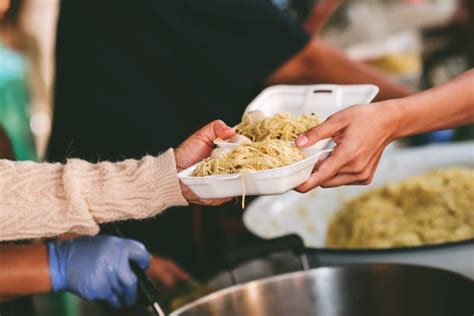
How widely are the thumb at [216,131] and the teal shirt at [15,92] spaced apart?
2.39 m

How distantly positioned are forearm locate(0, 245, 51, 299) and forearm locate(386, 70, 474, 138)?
2.86 feet

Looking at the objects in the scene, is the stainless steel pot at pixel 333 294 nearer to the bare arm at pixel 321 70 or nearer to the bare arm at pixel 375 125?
the bare arm at pixel 375 125

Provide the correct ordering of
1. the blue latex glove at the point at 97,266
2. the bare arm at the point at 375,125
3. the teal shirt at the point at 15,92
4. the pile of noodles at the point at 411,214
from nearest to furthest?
the bare arm at the point at 375,125
the blue latex glove at the point at 97,266
the pile of noodles at the point at 411,214
the teal shirt at the point at 15,92

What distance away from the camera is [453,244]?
154cm

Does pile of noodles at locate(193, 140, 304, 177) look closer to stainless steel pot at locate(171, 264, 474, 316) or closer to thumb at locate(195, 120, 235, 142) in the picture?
thumb at locate(195, 120, 235, 142)

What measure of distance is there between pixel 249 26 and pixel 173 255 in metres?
0.85

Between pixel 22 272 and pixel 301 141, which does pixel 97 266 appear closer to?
pixel 22 272

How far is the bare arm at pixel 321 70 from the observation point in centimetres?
238

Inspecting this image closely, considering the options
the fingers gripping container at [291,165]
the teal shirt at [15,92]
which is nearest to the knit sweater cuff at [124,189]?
the fingers gripping container at [291,165]

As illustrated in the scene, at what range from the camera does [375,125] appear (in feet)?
4.42

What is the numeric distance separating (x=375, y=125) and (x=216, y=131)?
317 mm


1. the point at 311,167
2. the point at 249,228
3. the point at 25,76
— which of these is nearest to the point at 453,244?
the point at 311,167

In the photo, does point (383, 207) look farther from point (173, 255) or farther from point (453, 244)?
point (173, 255)

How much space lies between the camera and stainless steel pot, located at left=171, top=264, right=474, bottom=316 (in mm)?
1461
